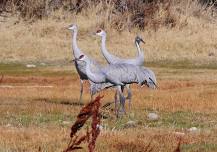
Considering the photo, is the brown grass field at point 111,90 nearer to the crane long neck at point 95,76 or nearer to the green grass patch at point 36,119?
the green grass patch at point 36,119

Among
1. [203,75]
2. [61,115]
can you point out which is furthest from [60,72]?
[61,115]

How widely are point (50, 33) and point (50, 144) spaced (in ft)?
122

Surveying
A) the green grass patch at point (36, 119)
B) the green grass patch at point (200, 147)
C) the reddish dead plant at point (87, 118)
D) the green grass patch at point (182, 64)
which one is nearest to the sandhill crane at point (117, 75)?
the green grass patch at point (36, 119)

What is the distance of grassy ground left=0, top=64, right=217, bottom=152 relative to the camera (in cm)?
1039

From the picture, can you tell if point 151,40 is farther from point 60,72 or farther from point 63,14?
point 60,72

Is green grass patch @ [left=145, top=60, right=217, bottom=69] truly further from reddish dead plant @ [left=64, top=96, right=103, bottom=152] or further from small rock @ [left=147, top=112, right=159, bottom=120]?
reddish dead plant @ [left=64, top=96, right=103, bottom=152]

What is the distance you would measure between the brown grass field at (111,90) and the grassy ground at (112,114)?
0.05 feet

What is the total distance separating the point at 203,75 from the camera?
33.1m

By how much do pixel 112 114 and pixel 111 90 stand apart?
931 cm

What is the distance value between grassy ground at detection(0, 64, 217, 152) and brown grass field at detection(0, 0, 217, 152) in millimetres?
15

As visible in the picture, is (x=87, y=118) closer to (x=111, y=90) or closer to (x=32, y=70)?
(x=111, y=90)

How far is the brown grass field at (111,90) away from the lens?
429 inches

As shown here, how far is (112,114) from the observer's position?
16906 millimetres

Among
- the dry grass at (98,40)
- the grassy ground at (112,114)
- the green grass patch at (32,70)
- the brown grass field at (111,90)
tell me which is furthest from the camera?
the dry grass at (98,40)
